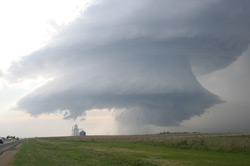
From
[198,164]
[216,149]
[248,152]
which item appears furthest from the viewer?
[216,149]

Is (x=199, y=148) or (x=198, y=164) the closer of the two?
(x=198, y=164)

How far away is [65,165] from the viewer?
26375 millimetres

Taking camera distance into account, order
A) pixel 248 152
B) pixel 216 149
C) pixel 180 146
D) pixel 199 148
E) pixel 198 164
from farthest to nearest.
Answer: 1. pixel 180 146
2. pixel 199 148
3. pixel 216 149
4. pixel 248 152
5. pixel 198 164

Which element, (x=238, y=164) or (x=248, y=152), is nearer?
(x=238, y=164)

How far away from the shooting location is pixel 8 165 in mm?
26766

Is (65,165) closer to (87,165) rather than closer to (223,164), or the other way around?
(87,165)

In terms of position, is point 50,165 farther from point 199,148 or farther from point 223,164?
point 199,148

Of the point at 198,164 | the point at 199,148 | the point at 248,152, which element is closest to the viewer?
the point at 198,164

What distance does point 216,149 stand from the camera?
46.1m

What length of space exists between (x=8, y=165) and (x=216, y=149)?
35.0 metres

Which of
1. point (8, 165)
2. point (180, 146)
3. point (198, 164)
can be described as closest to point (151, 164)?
point (198, 164)

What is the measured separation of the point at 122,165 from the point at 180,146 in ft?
109

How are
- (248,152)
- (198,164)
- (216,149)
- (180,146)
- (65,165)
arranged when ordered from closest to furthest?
(65,165) → (198,164) → (248,152) → (216,149) → (180,146)

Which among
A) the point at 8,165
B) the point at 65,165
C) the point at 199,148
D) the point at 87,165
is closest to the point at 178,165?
the point at 87,165
